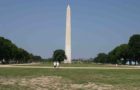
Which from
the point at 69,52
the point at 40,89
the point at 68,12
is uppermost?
the point at 68,12

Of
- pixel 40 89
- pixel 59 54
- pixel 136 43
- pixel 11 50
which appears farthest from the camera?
pixel 59 54

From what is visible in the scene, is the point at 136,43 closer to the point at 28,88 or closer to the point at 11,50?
the point at 11,50

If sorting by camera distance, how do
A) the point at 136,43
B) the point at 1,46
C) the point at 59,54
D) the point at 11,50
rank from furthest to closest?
the point at 59,54
the point at 11,50
the point at 1,46
the point at 136,43

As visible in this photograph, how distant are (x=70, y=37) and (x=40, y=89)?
11410 cm

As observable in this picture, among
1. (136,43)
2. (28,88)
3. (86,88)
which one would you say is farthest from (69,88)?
(136,43)

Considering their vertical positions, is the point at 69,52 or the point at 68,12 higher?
the point at 68,12

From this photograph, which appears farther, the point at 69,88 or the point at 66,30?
the point at 66,30

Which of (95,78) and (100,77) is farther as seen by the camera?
(100,77)

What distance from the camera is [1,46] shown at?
141 m

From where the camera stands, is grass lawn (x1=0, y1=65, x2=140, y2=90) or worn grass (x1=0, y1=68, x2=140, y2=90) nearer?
grass lawn (x1=0, y1=65, x2=140, y2=90)

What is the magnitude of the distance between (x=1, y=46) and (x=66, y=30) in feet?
84.5

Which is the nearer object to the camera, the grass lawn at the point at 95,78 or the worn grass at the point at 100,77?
the grass lawn at the point at 95,78

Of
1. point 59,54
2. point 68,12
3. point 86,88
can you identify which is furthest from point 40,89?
point 59,54

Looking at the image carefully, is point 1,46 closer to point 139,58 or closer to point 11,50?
point 11,50
